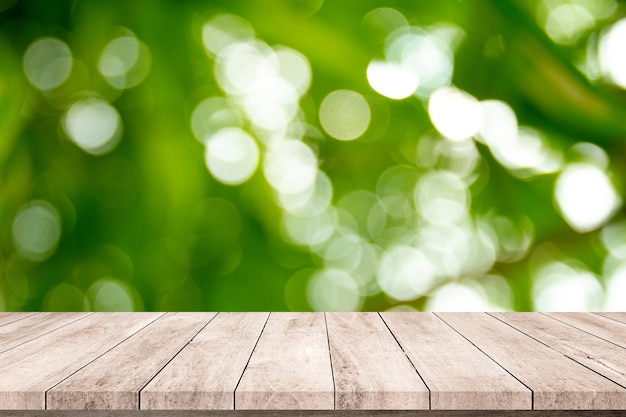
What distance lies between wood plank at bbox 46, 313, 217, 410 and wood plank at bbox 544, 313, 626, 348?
31.0 inches

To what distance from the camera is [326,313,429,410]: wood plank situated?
0.82 metres

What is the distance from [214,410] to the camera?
2.72 ft

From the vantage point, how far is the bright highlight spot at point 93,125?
1523 millimetres

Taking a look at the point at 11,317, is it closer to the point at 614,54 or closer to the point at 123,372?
the point at 123,372

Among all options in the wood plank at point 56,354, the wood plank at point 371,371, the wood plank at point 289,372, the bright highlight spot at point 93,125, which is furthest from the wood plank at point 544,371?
the bright highlight spot at point 93,125

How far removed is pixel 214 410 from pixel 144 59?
0.98 meters

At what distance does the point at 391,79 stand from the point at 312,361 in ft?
2.61

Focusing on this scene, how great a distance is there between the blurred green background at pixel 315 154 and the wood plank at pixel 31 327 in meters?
0.10

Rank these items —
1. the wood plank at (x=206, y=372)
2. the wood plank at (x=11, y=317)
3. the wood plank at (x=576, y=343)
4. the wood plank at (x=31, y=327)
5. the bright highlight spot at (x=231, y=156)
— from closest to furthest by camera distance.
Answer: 1. the wood plank at (x=206, y=372)
2. the wood plank at (x=576, y=343)
3. the wood plank at (x=31, y=327)
4. the wood plank at (x=11, y=317)
5. the bright highlight spot at (x=231, y=156)

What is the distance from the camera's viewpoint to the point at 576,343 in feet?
3.79

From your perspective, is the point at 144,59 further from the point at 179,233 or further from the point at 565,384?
the point at 565,384

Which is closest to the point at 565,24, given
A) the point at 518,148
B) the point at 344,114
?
the point at 518,148

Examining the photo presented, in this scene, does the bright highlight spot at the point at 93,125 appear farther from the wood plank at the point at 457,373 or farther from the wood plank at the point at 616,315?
the wood plank at the point at 616,315

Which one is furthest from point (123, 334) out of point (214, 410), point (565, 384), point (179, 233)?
point (565, 384)
